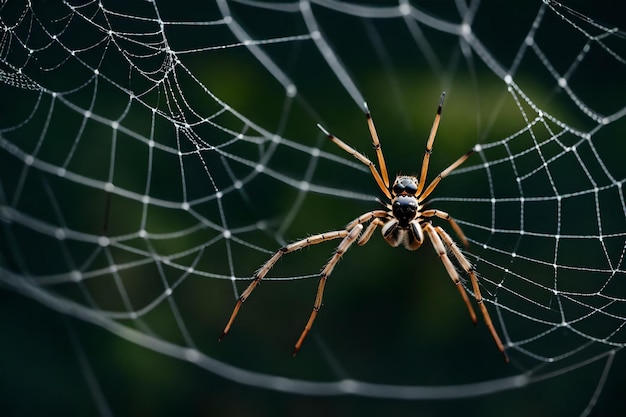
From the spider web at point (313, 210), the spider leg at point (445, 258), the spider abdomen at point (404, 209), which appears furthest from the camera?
the spider web at point (313, 210)

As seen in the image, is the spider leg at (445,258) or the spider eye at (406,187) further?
the spider eye at (406,187)

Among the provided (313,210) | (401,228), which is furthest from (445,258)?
(313,210)

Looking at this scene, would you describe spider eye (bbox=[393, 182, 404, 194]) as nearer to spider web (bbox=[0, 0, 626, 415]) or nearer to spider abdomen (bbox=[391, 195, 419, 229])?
spider abdomen (bbox=[391, 195, 419, 229])

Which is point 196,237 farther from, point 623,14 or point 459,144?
point 623,14

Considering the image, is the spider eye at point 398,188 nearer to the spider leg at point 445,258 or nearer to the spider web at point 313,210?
the spider leg at point 445,258

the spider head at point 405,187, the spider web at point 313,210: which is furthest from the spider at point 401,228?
the spider web at point 313,210

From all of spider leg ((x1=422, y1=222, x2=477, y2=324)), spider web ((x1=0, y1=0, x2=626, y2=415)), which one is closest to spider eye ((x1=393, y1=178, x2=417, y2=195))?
spider leg ((x1=422, y1=222, x2=477, y2=324))
